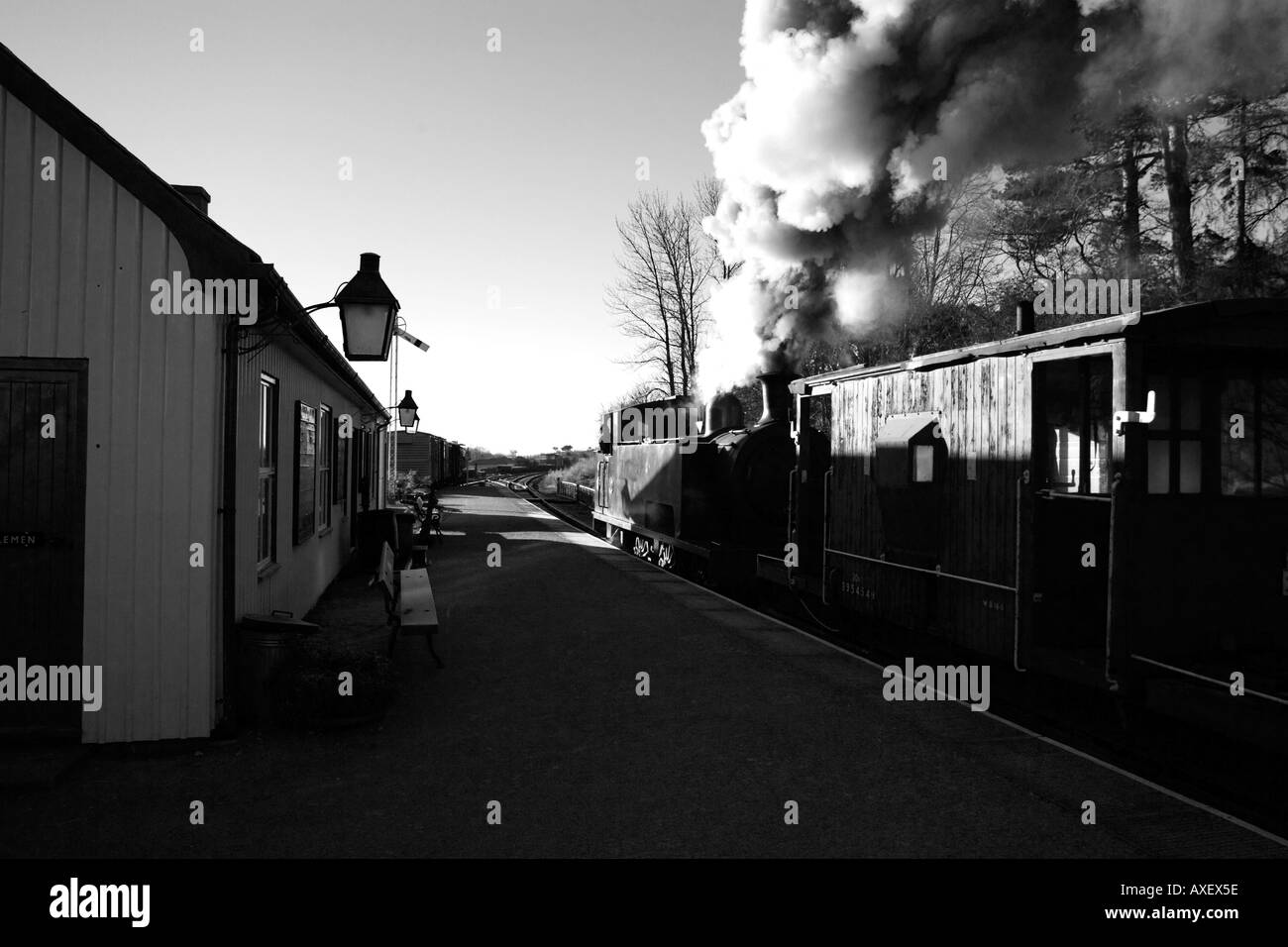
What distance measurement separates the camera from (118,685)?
5.46 m

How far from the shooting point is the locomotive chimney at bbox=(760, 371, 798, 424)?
40.1 feet

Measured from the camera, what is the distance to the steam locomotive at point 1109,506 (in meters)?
5.39

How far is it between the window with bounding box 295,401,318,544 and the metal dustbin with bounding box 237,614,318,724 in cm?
313

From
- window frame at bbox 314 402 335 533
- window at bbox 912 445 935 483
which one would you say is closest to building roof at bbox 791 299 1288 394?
window at bbox 912 445 935 483

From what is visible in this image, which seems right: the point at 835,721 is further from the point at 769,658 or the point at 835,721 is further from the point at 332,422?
the point at 332,422

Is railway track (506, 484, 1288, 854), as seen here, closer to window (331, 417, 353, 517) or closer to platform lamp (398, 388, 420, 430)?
window (331, 417, 353, 517)

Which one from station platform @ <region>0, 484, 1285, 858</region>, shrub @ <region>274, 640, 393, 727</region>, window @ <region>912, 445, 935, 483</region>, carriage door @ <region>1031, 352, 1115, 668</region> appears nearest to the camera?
station platform @ <region>0, 484, 1285, 858</region>

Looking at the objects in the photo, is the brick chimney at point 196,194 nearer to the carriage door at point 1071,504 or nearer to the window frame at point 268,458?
the window frame at point 268,458

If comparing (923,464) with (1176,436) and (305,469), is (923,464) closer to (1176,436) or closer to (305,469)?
(1176,436)

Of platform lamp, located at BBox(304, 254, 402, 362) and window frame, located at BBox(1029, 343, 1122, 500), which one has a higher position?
platform lamp, located at BBox(304, 254, 402, 362)

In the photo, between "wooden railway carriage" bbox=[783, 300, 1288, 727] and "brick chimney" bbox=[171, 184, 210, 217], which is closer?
"wooden railway carriage" bbox=[783, 300, 1288, 727]
